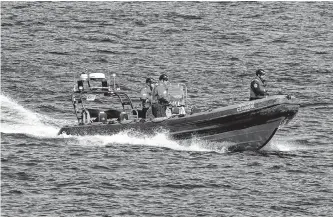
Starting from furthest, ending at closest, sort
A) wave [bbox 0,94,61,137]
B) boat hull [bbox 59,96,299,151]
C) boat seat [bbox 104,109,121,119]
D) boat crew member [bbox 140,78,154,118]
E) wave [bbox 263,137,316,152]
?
wave [bbox 0,94,61,137] < boat seat [bbox 104,109,121,119] < boat crew member [bbox 140,78,154,118] < wave [bbox 263,137,316,152] < boat hull [bbox 59,96,299,151]

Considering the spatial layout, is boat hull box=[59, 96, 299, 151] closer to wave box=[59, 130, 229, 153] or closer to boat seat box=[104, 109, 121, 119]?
wave box=[59, 130, 229, 153]

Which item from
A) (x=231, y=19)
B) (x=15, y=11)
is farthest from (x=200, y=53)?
(x=15, y=11)

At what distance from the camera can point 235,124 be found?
117ft

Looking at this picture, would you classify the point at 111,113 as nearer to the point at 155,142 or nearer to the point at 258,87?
the point at 155,142

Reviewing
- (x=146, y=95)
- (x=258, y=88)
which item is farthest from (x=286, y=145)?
(x=146, y=95)

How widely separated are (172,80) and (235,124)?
16.2 m

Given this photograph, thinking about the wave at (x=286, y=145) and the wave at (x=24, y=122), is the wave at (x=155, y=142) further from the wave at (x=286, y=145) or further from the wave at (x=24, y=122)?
the wave at (x=24, y=122)

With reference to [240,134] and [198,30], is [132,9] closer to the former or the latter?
[198,30]

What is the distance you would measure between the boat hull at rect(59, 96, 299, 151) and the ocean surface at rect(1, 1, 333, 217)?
371 mm

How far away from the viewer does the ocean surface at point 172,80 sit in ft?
98.9

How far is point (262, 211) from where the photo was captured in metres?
29.0

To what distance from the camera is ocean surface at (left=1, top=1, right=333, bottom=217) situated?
30.2m

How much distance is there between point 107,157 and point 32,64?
786 inches

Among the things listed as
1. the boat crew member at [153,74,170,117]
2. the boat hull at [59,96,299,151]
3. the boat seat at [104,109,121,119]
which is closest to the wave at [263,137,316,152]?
the boat hull at [59,96,299,151]
